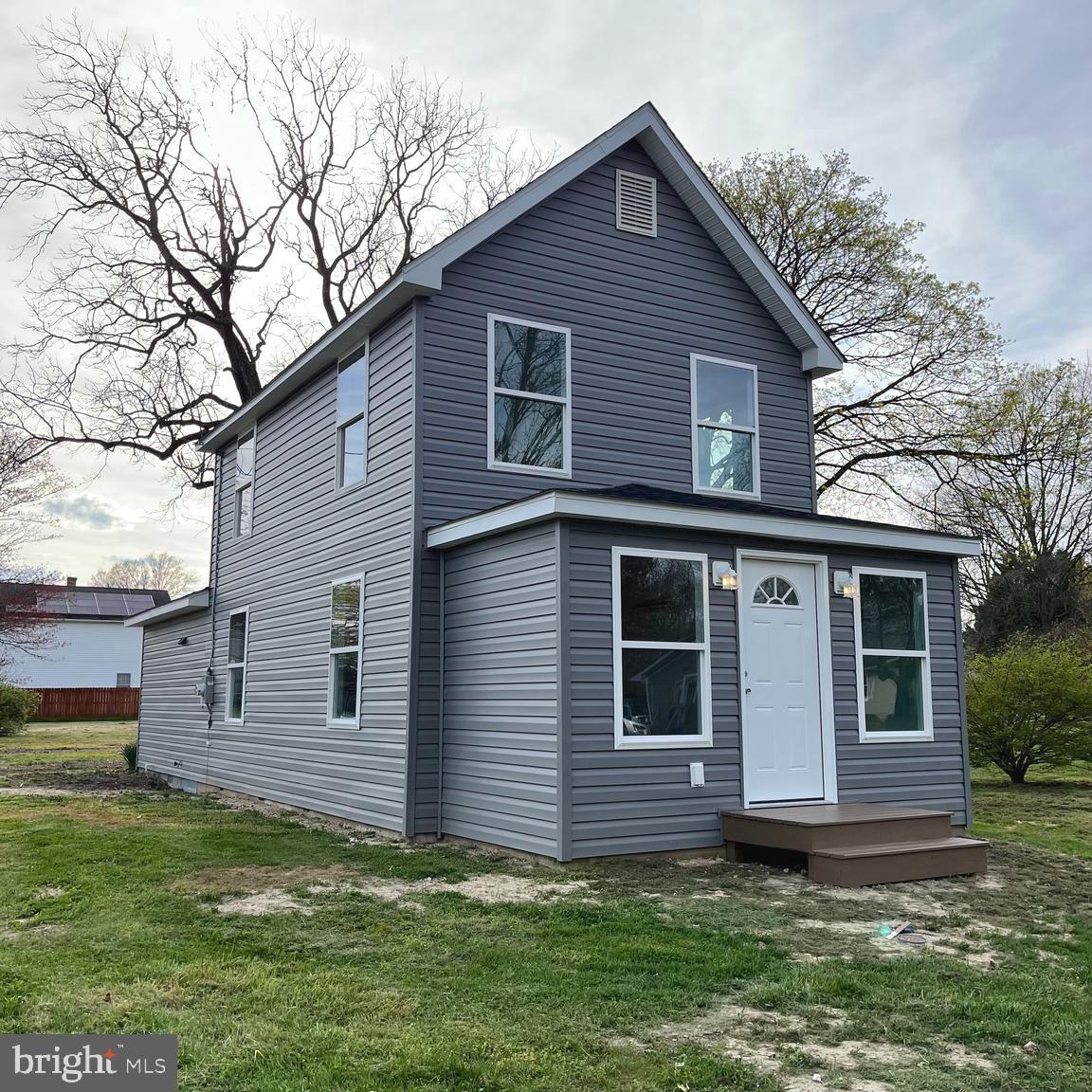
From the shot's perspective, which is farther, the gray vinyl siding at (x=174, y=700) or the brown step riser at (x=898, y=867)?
the gray vinyl siding at (x=174, y=700)

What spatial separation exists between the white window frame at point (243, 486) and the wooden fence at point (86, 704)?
83.4 feet

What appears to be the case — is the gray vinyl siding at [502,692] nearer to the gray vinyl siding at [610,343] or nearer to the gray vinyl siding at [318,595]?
the gray vinyl siding at [318,595]

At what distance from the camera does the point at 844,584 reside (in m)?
9.52

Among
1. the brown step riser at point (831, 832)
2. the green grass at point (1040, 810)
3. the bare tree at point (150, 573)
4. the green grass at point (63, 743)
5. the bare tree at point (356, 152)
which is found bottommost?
the green grass at point (63, 743)

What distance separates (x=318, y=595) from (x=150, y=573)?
57871mm

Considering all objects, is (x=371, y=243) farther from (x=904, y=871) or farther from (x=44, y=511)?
(x=904, y=871)

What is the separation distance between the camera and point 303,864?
8086 millimetres

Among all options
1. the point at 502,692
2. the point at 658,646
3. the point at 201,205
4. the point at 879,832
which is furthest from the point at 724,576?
the point at 201,205

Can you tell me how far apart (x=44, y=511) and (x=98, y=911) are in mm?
25426

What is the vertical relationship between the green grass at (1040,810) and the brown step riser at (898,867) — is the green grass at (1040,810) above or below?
below

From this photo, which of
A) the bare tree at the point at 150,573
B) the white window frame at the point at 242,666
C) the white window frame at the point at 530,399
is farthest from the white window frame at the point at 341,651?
the bare tree at the point at 150,573

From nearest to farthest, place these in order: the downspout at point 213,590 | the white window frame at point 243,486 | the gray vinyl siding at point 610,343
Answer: the gray vinyl siding at point 610,343, the white window frame at point 243,486, the downspout at point 213,590

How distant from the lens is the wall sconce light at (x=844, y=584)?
9508mm

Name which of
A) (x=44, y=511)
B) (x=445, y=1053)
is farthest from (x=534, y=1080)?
(x=44, y=511)
